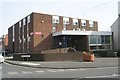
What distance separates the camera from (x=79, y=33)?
6369 centimetres

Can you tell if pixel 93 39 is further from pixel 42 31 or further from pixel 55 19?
pixel 42 31

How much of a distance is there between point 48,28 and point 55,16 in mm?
4182

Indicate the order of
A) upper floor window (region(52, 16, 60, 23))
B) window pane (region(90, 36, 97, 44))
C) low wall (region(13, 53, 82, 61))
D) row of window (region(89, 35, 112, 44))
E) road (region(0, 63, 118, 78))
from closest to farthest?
road (region(0, 63, 118, 78))
low wall (region(13, 53, 82, 61))
window pane (region(90, 36, 97, 44))
row of window (region(89, 35, 112, 44))
upper floor window (region(52, 16, 60, 23))

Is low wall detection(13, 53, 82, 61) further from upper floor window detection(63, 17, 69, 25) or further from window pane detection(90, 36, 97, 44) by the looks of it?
upper floor window detection(63, 17, 69, 25)

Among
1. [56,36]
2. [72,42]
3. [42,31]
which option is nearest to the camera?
[42,31]

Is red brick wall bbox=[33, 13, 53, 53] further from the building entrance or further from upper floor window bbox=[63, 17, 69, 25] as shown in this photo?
upper floor window bbox=[63, 17, 69, 25]

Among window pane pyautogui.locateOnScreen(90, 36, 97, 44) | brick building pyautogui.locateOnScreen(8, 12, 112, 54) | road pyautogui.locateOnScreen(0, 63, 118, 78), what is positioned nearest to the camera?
road pyautogui.locateOnScreen(0, 63, 118, 78)

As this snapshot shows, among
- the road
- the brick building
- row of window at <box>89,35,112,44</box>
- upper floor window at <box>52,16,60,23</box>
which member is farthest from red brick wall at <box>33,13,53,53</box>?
the road

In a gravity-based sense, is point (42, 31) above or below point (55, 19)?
below

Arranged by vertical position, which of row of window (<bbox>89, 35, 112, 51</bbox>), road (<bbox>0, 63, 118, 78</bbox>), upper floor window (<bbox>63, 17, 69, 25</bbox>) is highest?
upper floor window (<bbox>63, 17, 69, 25</bbox>)

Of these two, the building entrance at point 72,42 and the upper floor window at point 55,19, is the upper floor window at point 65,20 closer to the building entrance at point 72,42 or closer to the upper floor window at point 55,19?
the upper floor window at point 55,19

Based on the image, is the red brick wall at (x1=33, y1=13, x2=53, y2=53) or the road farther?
the red brick wall at (x1=33, y1=13, x2=53, y2=53)

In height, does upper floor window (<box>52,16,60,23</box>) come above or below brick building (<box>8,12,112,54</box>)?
above

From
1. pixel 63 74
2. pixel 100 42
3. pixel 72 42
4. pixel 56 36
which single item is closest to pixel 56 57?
pixel 63 74
